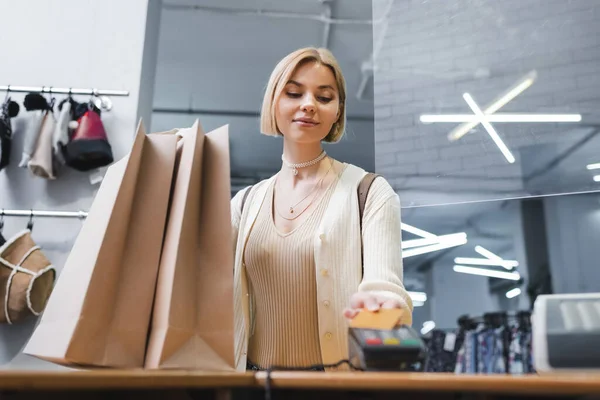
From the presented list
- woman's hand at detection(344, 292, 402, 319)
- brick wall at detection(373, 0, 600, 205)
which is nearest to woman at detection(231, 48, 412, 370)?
woman's hand at detection(344, 292, 402, 319)

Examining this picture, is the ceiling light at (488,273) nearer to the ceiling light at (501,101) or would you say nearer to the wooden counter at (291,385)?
the ceiling light at (501,101)

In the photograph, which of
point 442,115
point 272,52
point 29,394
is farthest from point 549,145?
point 29,394

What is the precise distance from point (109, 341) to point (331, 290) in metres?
0.50

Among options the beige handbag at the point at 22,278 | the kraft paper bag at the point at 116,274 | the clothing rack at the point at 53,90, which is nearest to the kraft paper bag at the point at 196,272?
the kraft paper bag at the point at 116,274

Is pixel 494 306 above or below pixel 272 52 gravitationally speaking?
below

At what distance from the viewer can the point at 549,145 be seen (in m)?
2.95

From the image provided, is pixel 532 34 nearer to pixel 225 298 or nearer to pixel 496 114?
pixel 496 114

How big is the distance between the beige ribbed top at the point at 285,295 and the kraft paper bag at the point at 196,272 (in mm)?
407

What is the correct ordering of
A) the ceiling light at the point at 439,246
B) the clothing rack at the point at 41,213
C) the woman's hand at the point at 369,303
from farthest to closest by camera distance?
the ceiling light at the point at 439,246
the clothing rack at the point at 41,213
the woman's hand at the point at 369,303

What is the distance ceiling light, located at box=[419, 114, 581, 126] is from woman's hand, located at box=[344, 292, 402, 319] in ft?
8.47

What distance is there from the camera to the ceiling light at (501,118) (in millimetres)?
2934

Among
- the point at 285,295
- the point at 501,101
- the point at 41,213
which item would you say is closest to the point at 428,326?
the point at 501,101

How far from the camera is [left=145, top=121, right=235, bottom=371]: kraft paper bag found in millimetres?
658

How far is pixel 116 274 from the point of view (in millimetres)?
705
